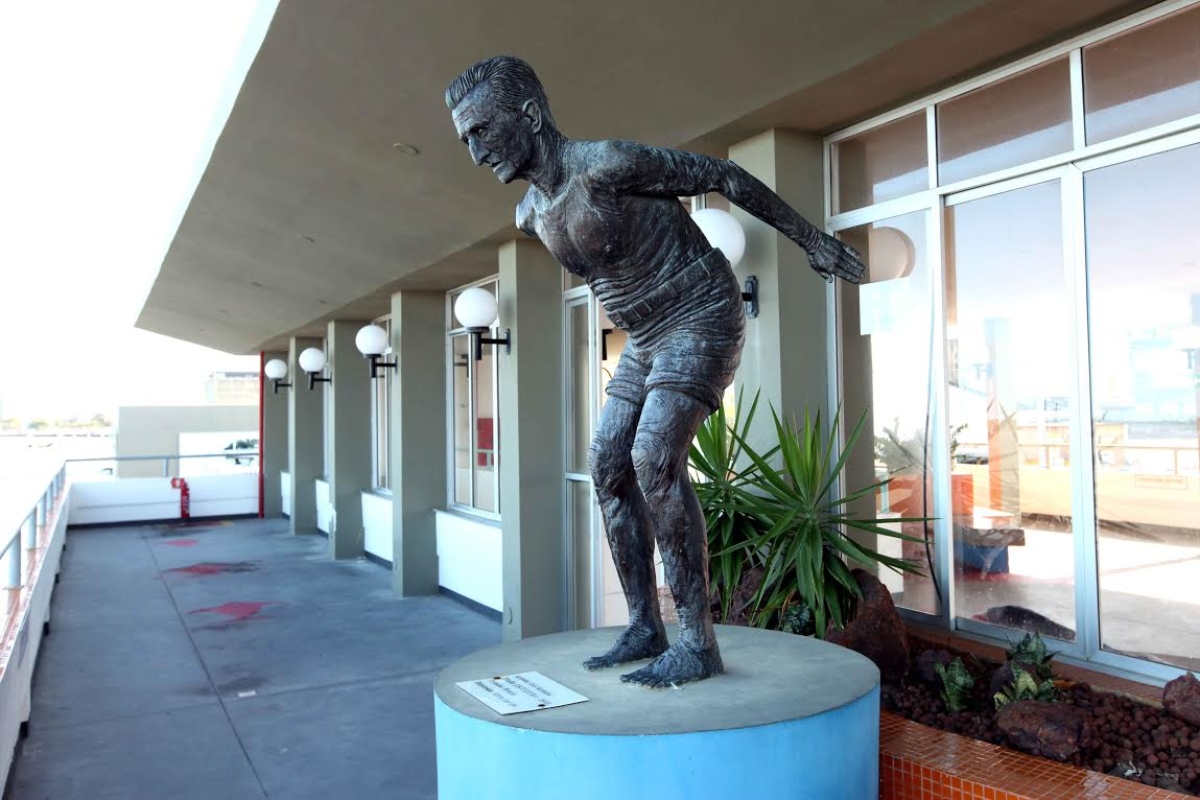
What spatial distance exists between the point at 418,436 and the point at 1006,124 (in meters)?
5.78

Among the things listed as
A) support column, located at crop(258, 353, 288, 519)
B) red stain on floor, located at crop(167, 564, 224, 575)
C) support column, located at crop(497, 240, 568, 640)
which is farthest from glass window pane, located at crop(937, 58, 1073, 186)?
support column, located at crop(258, 353, 288, 519)

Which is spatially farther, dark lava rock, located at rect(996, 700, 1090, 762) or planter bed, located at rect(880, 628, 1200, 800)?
dark lava rock, located at rect(996, 700, 1090, 762)

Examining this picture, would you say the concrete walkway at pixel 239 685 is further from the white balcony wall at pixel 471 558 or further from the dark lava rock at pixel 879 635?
the dark lava rock at pixel 879 635

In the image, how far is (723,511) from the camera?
3240 mm

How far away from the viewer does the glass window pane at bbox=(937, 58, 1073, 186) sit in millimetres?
3098

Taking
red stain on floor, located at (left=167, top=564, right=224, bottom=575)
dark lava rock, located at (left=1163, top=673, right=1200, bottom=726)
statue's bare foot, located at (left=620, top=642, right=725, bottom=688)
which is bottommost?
red stain on floor, located at (left=167, top=564, right=224, bottom=575)

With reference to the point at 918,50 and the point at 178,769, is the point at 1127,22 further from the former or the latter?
the point at 178,769

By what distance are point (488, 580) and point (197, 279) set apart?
5111mm

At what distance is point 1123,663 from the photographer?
9.64 feet

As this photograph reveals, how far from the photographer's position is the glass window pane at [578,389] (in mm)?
5898

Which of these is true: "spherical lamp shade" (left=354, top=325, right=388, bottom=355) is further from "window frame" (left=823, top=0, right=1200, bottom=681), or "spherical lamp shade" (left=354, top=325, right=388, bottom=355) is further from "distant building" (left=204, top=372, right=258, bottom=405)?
"distant building" (left=204, top=372, right=258, bottom=405)

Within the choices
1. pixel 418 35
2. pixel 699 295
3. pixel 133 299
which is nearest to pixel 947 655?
pixel 699 295

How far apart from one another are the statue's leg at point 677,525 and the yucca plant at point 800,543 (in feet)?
3.01

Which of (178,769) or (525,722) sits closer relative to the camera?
(525,722)
